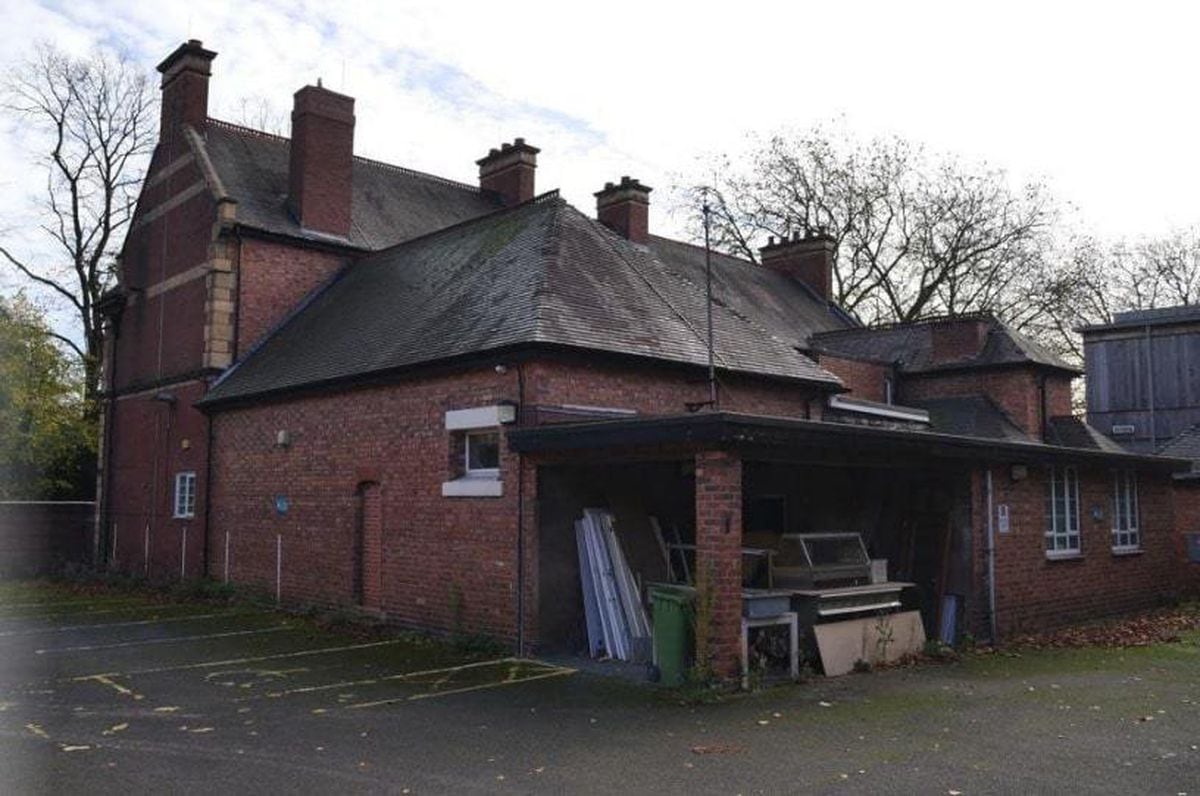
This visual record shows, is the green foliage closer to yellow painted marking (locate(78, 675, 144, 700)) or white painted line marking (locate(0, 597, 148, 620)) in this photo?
white painted line marking (locate(0, 597, 148, 620))

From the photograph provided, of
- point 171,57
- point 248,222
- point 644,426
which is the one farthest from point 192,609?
point 171,57

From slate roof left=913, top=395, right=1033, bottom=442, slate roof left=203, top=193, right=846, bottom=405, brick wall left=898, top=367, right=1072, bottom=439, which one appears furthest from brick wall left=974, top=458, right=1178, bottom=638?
brick wall left=898, top=367, right=1072, bottom=439

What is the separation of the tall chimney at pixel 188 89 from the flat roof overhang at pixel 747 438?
1519 cm

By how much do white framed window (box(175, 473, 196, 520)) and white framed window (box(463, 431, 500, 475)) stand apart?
920 cm

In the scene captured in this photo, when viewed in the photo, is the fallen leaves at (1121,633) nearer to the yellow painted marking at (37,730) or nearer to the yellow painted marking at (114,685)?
the yellow painted marking at (114,685)

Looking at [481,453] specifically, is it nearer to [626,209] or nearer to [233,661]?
[233,661]

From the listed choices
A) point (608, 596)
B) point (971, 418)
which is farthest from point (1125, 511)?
point (608, 596)

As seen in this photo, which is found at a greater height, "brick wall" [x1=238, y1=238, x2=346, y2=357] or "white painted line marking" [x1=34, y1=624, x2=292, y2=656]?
"brick wall" [x1=238, y1=238, x2=346, y2=357]

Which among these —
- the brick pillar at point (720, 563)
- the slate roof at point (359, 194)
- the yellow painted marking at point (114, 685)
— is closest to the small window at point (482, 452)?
the brick pillar at point (720, 563)

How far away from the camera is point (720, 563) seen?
10078mm

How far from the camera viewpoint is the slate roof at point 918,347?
78.9 ft

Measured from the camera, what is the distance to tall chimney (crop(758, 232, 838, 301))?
104ft

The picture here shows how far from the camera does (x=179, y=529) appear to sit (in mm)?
20781

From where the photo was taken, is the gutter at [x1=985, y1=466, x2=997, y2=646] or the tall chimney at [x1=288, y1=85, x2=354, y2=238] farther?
the tall chimney at [x1=288, y1=85, x2=354, y2=238]
